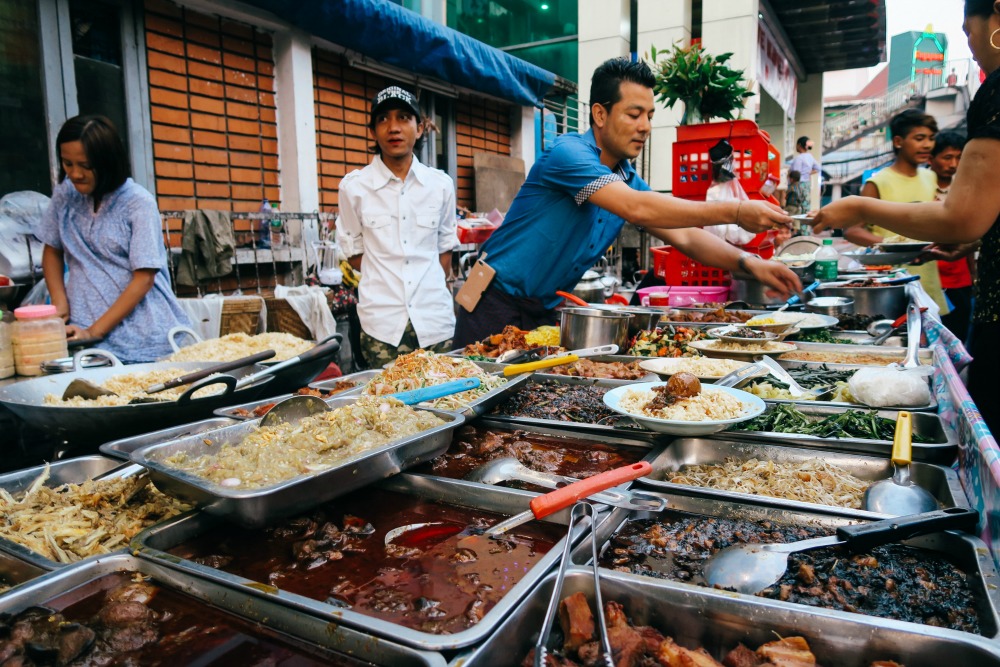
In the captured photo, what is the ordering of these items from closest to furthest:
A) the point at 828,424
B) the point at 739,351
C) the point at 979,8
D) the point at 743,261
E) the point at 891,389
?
the point at 828,424, the point at 891,389, the point at 979,8, the point at 739,351, the point at 743,261

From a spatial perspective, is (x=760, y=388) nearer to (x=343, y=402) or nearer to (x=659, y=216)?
(x=659, y=216)

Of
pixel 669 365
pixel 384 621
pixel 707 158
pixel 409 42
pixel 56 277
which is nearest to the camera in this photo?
pixel 384 621

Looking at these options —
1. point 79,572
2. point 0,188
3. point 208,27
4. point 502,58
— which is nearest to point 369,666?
point 79,572

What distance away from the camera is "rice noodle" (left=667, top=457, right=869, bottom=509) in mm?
1551

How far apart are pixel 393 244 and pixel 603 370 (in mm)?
2143

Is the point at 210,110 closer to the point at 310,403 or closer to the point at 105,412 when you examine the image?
the point at 105,412

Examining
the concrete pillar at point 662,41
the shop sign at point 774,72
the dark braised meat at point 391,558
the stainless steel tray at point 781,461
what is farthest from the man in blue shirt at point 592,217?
the shop sign at point 774,72

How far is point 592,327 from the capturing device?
113 inches

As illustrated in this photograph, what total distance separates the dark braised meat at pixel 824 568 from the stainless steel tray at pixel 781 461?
65mm

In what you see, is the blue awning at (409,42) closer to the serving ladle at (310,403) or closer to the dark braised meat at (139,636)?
the serving ladle at (310,403)

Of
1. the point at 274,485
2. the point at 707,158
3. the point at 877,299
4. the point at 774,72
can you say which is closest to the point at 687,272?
the point at 707,158

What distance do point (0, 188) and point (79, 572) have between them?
495 centimetres

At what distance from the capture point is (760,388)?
2.33 metres

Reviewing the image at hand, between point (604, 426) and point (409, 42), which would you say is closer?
point (604, 426)
